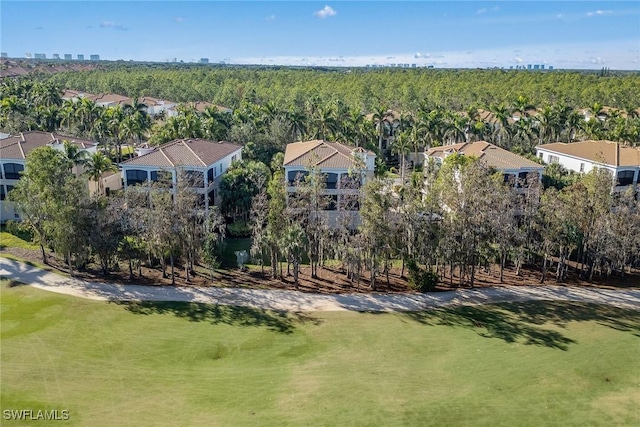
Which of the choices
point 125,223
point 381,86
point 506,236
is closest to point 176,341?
point 125,223

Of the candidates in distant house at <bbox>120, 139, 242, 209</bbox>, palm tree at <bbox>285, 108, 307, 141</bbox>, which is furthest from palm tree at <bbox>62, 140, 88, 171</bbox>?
palm tree at <bbox>285, 108, 307, 141</bbox>

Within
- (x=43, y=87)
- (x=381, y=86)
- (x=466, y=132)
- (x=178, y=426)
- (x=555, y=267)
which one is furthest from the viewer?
(x=381, y=86)

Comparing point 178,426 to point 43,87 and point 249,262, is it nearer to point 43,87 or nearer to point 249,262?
point 249,262

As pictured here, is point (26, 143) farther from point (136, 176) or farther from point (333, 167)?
point (333, 167)

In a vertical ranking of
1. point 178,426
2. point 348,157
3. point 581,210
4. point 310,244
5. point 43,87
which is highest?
point 43,87

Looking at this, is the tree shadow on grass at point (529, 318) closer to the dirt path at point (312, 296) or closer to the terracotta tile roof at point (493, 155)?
the dirt path at point (312, 296)

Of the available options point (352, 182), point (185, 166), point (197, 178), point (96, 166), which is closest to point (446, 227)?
point (352, 182)
